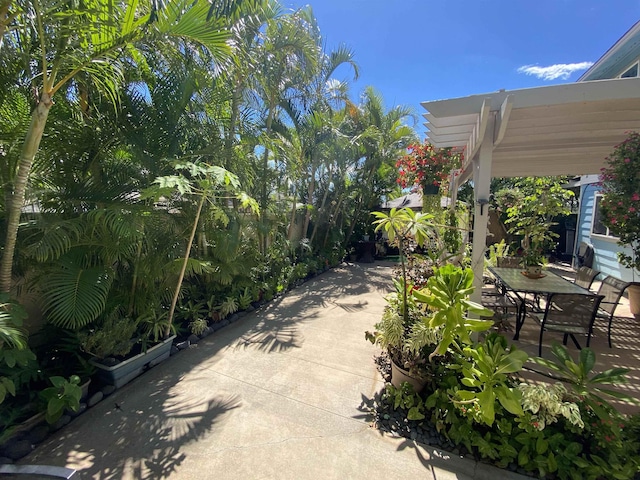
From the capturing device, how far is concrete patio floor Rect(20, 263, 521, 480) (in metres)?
2.08

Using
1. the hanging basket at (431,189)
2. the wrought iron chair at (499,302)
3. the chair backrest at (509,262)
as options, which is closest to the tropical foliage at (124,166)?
the hanging basket at (431,189)

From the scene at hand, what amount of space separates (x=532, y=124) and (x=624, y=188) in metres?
1.40

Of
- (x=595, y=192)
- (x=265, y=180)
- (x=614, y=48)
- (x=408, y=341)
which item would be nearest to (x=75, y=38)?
(x=265, y=180)

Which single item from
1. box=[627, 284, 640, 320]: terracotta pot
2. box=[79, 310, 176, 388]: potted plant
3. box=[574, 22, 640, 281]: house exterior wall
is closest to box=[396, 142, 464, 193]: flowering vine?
box=[574, 22, 640, 281]: house exterior wall

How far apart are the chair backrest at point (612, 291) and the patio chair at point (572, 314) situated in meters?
0.83

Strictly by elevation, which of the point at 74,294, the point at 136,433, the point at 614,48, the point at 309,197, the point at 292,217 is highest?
the point at 614,48

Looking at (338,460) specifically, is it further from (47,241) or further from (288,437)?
(47,241)

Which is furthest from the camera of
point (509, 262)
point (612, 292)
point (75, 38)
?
point (509, 262)

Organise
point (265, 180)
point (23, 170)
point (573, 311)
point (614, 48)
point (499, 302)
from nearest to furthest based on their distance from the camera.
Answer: point (23, 170) < point (573, 311) < point (499, 302) < point (265, 180) < point (614, 48)

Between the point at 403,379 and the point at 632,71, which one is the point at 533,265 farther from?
the point at 632,71

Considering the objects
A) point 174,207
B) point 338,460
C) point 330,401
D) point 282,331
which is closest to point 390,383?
point 330,401

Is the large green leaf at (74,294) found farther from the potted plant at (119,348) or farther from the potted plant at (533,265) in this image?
the potted plant at (533,265)

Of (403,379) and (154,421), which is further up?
(403,379)

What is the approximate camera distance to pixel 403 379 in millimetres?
2746
